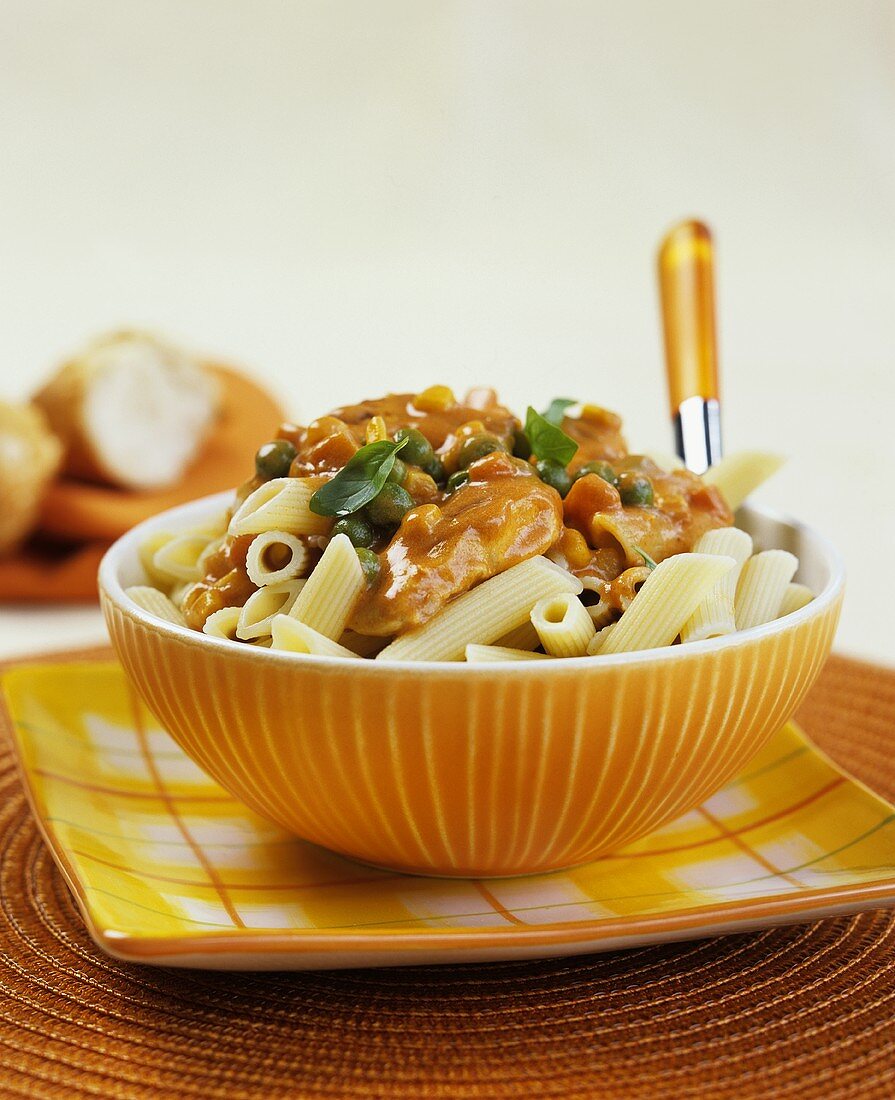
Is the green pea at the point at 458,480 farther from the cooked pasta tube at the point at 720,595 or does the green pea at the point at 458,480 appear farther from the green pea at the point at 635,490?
the cooked pasta tube at the point at 720,595

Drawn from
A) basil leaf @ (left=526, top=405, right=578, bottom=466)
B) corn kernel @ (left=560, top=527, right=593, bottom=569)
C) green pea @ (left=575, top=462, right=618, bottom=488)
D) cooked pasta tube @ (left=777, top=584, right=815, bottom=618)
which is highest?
basil leaf @ (left=526, top=405, right=578, bottom=466)

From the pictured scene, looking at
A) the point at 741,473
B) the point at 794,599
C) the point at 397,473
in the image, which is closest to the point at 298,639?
the point at 397,473

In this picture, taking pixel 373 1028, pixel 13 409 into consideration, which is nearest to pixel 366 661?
pixel 373 1028

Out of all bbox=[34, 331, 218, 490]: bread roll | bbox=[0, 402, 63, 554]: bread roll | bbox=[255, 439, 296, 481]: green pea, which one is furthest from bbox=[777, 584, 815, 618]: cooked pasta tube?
bbox=[34, 331, 218, 490]: bread roll

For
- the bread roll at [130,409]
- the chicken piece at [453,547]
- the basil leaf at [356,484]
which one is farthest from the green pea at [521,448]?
the bread roll at [130,409]

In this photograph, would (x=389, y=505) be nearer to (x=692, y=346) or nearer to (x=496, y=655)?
(x=496, y=655)

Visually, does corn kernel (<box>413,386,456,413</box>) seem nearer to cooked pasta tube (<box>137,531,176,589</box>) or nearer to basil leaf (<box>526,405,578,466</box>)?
basil leaf (<box>526,405,578,466</box>)
